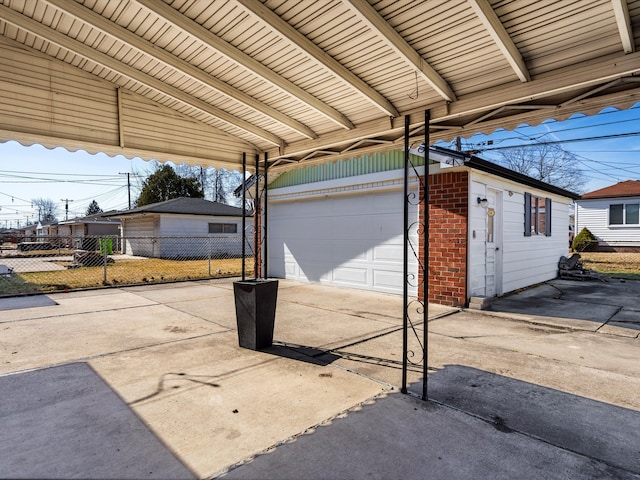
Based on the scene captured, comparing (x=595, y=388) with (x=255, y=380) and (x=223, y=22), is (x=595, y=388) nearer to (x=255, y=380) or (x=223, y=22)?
(x=255, y=380)

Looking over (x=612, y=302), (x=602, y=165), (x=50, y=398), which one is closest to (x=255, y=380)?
(x=50, y=398)

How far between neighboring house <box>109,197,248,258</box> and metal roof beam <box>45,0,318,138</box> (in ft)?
49.6

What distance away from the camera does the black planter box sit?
444 cm

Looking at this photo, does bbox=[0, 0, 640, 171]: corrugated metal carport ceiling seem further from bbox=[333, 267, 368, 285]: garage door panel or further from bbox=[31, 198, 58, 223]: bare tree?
bbox=[31, 198, 58, 223]: bare tree

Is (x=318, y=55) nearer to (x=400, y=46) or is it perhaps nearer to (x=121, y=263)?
(x=400, y=46)

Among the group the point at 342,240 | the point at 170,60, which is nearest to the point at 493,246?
the point at 342,240

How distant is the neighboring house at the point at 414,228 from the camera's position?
725cm

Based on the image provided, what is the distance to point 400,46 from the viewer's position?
8.89 feet

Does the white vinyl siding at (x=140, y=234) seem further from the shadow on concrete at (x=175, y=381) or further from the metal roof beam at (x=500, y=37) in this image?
the metal roof beam at (x=500, y=37)

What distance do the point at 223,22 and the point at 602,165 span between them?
1217 inches

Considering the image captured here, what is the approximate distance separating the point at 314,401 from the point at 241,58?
3.04m

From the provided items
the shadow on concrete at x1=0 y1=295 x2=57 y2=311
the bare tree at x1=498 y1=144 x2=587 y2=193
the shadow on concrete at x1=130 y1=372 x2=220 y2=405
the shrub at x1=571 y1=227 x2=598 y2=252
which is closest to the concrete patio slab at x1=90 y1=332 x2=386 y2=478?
the shadow on concrete at x1=130 y1=372 x2=220 y2=405

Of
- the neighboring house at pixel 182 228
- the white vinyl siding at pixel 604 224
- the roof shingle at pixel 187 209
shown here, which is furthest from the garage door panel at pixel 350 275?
the white vinyl siding at pixel 604 224

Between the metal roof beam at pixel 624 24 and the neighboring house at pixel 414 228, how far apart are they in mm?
4078
